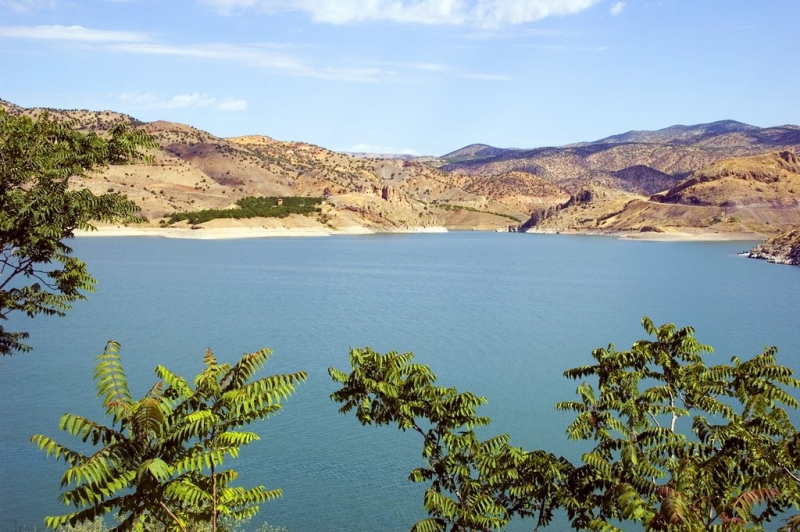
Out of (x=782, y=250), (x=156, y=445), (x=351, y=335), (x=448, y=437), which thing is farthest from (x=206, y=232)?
(x=156, y=445)

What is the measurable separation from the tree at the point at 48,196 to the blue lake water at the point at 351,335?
6646mm

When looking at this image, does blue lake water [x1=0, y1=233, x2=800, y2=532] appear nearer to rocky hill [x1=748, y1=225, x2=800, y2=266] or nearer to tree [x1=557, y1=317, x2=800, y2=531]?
tree [x1=557, y1=317, x2=800, y2=531]

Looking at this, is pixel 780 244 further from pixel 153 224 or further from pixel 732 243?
pixel 153 224

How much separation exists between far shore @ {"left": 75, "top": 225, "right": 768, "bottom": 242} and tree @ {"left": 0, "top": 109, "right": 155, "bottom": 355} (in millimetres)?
115262

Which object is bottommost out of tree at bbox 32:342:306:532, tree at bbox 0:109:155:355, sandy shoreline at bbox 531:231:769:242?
sandy shoreline at bbox 531:231:769:242

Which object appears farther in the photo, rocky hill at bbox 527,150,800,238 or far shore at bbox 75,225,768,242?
rocky hill at bbox 527,150,800,238

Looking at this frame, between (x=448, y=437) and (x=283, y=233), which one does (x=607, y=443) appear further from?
(x=283, y=233)

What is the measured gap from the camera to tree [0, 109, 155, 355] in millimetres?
14258

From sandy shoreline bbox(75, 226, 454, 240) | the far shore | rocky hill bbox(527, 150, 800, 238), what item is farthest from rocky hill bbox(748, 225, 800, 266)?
sandy shoreline bbox(75, 226, 454, 240)

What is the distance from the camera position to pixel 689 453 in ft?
31.7

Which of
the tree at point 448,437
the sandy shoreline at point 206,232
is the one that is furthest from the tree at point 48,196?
the sandy shoreline at point 206,232

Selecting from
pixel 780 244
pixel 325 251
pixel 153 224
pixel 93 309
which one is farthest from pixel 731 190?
pixel 93 309

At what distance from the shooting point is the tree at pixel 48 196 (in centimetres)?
1426

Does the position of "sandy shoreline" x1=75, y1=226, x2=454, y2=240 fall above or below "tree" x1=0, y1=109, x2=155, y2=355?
below
